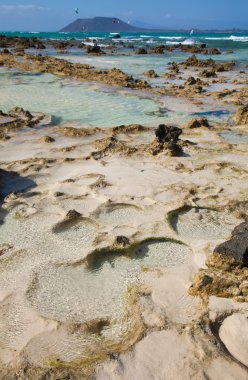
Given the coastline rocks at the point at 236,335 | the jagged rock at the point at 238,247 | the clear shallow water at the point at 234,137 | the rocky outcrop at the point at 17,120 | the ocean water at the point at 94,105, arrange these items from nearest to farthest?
the coastline rocks at the point at 236,335, the jagged rock at the point at 238,247, the clear shallow water at the point at 234,137, the rocky outcrop at the point at 17,120, the ocean water at the point at 94,105

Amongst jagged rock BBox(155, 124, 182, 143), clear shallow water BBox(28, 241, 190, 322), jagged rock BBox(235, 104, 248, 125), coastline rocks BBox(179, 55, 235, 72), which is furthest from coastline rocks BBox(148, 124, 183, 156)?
coastline rocks BBox(179, 55, 235, 72)

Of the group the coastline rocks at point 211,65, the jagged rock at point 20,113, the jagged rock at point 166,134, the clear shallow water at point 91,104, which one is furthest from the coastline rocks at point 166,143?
the coastline rocks at point 211,65

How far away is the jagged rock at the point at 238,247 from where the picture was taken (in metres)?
2.86

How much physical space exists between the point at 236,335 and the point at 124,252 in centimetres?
123

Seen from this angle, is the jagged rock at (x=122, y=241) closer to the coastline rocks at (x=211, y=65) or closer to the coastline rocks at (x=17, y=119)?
the coastline rocks at (x=17, y=119)

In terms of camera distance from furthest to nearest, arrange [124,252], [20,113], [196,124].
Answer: [20,113], [196,124], [124,252]

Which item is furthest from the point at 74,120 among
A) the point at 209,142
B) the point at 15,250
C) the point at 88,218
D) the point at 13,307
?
the point at 13,307

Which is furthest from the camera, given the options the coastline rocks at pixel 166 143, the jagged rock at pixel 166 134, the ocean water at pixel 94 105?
the ocean water at pixel 94 105

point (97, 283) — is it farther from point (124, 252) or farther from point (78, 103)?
point (78, 103)

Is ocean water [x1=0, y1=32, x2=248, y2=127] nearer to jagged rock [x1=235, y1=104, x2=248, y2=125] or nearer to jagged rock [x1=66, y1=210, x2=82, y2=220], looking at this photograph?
jagged rock [x1=235, y1=104, x2=248, y2=125]

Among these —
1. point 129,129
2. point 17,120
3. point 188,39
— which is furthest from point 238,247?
point 188,39

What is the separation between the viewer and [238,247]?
290cm

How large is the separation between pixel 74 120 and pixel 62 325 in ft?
18.9

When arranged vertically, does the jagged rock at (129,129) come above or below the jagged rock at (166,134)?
below
